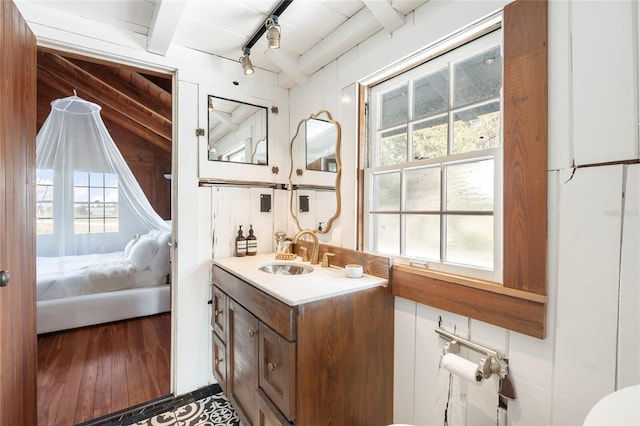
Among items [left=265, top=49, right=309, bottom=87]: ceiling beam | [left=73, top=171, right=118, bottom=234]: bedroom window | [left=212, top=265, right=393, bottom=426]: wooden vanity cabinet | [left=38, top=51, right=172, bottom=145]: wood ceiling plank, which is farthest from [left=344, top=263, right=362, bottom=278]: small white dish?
[left=73, top=171, right=118, bottom=234]: bedroom window

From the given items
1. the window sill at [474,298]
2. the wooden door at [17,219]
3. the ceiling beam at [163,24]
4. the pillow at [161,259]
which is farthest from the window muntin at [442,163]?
the pillow at [161,259]

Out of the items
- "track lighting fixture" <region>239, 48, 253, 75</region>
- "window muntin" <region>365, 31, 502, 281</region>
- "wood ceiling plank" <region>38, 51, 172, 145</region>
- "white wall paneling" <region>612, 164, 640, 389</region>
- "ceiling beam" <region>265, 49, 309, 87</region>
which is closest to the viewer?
"white wall paneling" <region>612, 164, 640, 389</region>

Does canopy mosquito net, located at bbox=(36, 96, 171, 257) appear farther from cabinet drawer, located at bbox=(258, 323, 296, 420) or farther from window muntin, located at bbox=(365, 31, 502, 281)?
window muntin, located at bbox=(365, 31, 502, 281)

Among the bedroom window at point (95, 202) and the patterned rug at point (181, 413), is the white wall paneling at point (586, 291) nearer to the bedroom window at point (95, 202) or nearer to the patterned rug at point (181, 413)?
the patterned rug at point (181, 413)

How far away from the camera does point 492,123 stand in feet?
3.81

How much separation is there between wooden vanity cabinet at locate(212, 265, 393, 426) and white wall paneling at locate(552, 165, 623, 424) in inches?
27.1

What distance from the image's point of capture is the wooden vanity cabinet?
1133 millimetres

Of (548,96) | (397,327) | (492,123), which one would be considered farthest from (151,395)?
(548,96)

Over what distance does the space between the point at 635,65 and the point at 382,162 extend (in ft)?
3.26

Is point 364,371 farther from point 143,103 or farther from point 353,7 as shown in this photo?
point 143,103

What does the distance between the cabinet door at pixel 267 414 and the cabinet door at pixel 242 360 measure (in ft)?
0.18

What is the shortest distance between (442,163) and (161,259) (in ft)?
10.3

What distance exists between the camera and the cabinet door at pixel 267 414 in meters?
1.18

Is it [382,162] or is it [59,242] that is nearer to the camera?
[382,162]
